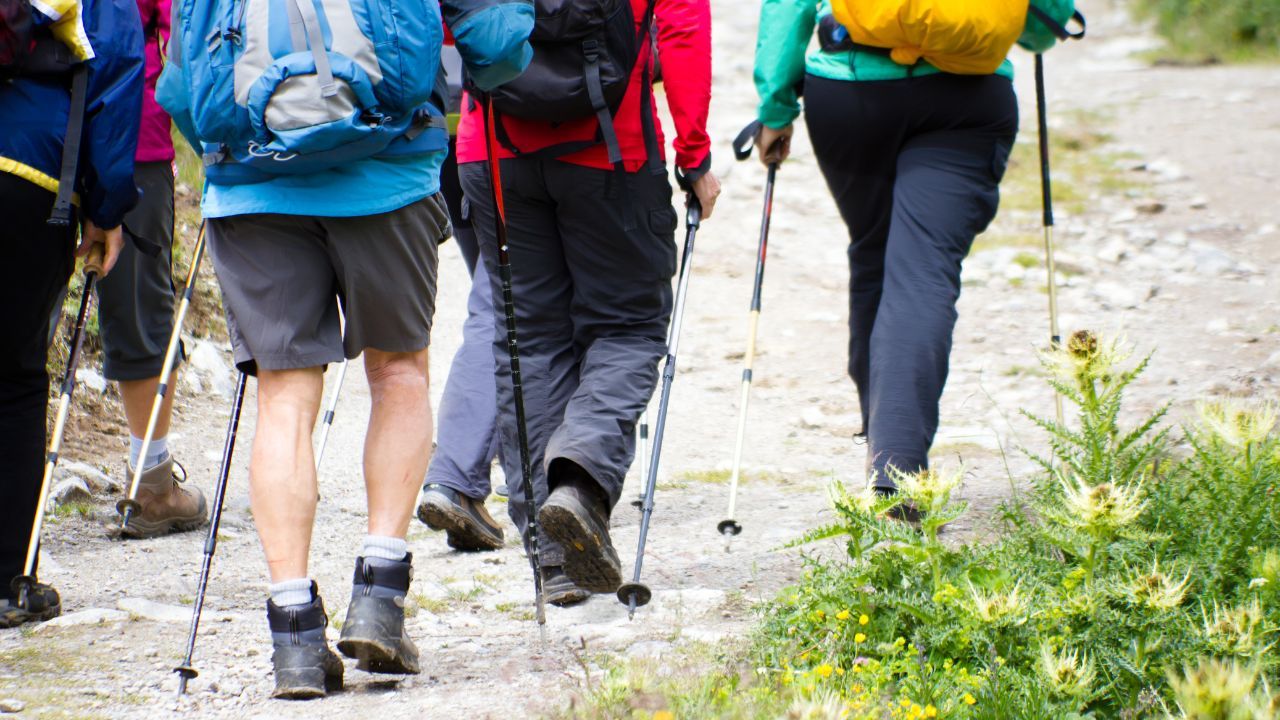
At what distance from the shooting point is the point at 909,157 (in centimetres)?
426

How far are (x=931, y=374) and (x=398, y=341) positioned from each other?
1.68 m

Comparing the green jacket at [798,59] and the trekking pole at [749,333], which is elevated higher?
the green jacket at [798,59]

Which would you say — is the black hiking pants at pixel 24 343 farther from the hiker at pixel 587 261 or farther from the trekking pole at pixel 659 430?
the trekking pole at pixel 659 430

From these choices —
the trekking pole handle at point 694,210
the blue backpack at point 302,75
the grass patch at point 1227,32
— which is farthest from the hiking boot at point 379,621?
the grass patch at point 1227,32

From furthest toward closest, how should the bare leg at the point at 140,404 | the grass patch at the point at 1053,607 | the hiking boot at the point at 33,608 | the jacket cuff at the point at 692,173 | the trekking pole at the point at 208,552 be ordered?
the bare leg at the point at 140,404, the jacket cuff at the point at 692,173, the hiking boot at the point at 33,608, the trekking pole at the point at 208,552, the grass patch at the point at 1053,607

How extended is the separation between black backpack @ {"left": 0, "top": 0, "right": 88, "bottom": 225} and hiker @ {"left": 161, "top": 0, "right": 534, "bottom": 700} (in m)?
0.56

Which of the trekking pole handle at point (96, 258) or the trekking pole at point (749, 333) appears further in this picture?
the trekking pole at point (749, 333)

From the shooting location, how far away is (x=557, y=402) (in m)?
4.04

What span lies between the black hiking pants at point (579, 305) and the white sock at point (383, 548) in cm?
61

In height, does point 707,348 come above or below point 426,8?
below

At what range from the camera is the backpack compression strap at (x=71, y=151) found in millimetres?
3623

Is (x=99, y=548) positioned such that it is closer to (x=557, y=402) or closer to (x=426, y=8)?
(x=557, y=402)

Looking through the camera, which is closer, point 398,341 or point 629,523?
point 398,341

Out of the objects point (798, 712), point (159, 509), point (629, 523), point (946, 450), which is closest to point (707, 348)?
point (946, 450)
